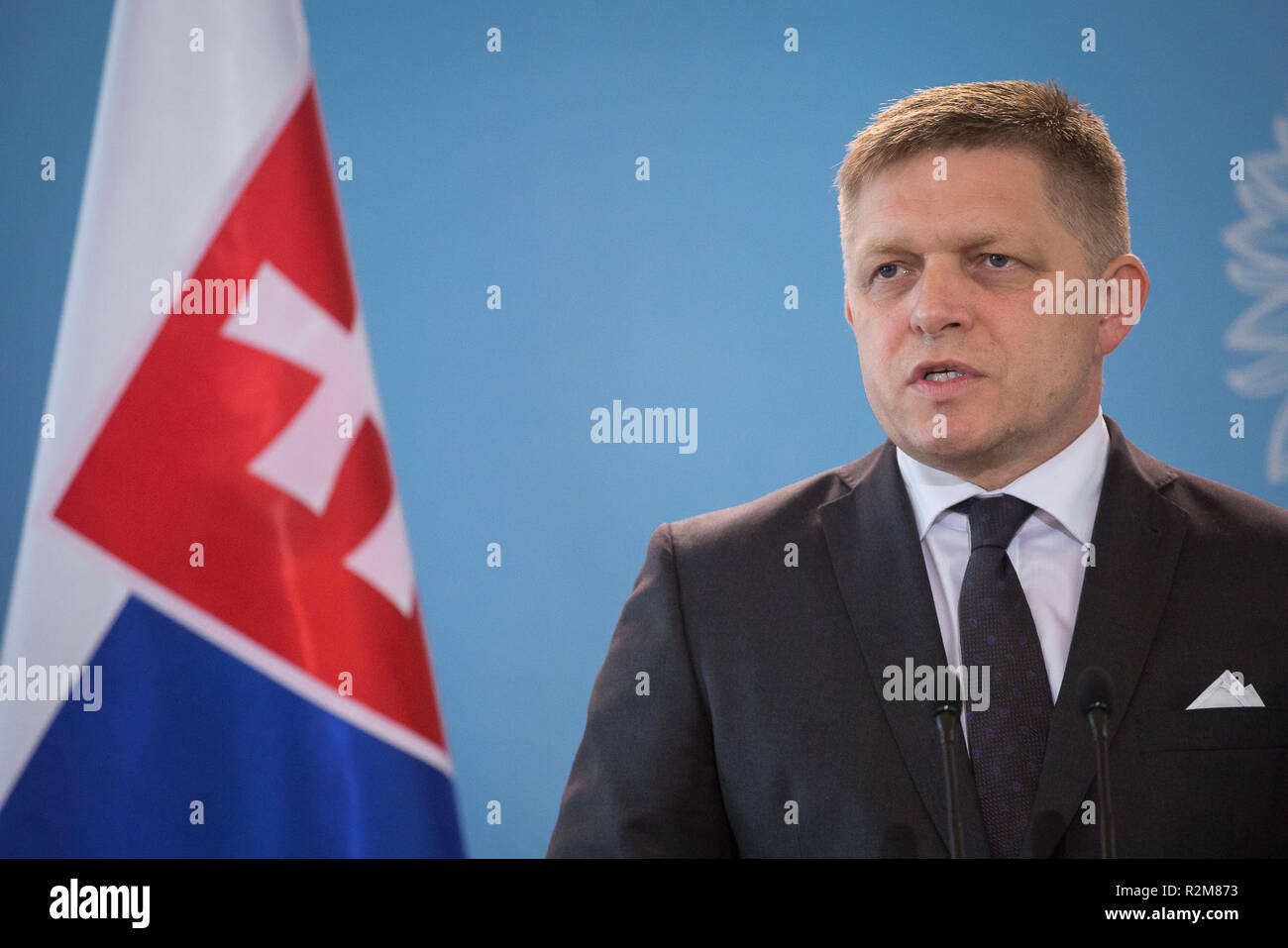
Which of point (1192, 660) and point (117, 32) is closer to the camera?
point (1192, 660)

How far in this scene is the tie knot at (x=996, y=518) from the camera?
1.60 meters

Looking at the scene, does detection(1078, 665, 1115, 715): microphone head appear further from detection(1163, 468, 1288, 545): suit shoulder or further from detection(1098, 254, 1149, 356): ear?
detection(1098, 254, 1149, 356): ear

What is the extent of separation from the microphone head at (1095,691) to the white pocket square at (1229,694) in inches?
14.4

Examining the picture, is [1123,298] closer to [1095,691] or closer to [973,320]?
[973,320]

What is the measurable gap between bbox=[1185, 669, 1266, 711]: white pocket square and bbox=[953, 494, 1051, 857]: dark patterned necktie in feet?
0.66

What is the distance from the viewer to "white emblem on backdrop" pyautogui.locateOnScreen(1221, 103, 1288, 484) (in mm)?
2201

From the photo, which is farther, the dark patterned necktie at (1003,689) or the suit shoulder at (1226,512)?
the suit shoulder at (1226,512)

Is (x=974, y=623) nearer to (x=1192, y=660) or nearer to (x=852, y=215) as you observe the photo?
(x=1192, y=660)

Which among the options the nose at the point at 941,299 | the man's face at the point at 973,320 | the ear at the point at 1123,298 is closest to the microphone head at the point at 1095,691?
the man's face at the point at 973,320

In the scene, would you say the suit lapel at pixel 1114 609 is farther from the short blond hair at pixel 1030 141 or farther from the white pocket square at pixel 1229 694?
the short blond hair at pixel 1030 141
